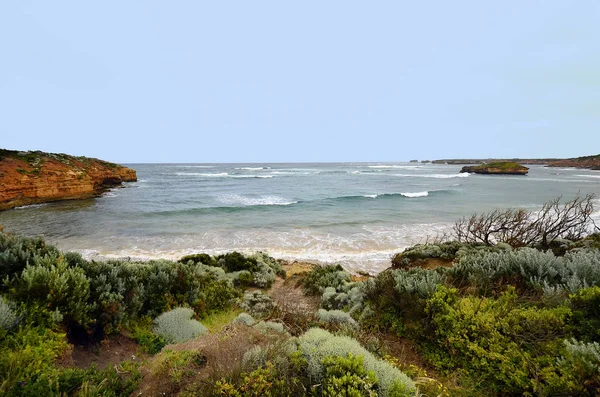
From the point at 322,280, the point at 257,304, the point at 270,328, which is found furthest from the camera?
the point at 322,280

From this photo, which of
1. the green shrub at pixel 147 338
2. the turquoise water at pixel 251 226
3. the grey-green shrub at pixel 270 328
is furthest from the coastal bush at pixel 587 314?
the turquoise water at pixel 251 226

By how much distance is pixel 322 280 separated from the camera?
791cm

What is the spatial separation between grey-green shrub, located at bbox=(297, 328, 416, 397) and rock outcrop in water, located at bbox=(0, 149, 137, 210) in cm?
3106

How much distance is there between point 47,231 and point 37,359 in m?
18.2

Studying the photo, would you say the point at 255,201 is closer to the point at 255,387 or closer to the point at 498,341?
the point at 498,341

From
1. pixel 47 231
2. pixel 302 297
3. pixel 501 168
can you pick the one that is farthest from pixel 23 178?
pixel 501 168

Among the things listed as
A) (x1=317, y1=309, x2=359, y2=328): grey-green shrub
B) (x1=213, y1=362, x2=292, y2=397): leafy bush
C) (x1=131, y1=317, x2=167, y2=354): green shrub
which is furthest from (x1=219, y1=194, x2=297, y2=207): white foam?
(x1=213, y1=362, x2=292, y2=397): leafy bush

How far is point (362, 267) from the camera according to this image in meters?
11.3

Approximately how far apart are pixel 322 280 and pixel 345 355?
5.31 metres

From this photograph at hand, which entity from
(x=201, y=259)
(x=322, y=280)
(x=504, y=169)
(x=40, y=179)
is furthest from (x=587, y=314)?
(x=504, y=169)

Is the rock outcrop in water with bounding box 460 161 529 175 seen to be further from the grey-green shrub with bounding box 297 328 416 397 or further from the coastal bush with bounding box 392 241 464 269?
the grey-green shrub with bounding box 297 328 416 397

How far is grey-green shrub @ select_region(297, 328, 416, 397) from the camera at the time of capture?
93.4 inches

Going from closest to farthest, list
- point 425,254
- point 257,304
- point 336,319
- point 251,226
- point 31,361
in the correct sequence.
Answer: point 31,361 < point 336,319 < point 257,304 < point 425,254 < point 251,226

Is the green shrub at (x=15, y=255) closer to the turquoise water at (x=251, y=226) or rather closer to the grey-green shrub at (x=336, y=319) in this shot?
the grey-green shrub at (x=336, y=319)
